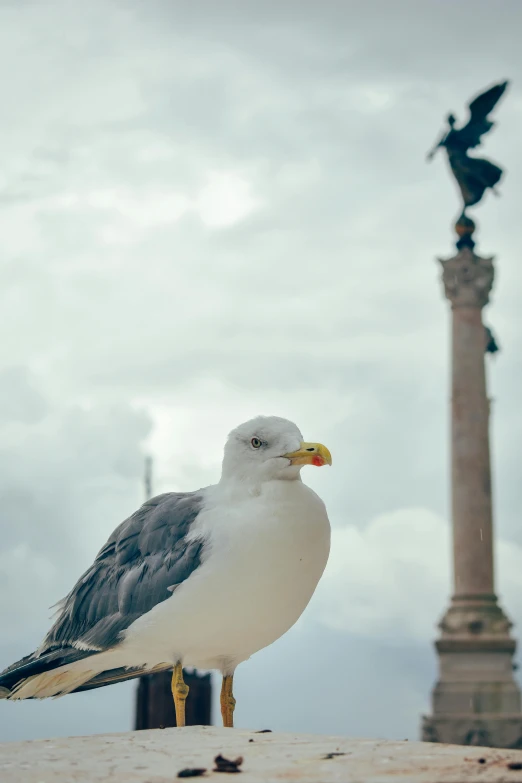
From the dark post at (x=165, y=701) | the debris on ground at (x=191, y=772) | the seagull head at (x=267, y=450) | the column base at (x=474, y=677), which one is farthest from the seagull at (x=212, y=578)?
the column base at (x=474, y=677)

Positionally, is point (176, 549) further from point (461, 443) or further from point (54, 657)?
point (461, 443)

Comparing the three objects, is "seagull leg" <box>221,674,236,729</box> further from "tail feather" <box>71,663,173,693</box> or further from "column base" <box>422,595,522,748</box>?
"column base" <box>422,595,522,748</box>

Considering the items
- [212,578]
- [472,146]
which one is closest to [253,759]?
[212,578]

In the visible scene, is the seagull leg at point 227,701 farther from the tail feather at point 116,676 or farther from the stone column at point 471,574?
the stone column at point 471,574

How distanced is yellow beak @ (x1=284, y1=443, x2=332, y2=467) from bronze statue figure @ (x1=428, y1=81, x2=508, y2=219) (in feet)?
66.5

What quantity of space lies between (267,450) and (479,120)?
20.8m

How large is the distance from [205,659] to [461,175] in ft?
67.9

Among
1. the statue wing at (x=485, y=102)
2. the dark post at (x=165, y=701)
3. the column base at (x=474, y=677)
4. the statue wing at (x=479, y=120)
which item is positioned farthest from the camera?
the statue wing at (x=479, y=120)

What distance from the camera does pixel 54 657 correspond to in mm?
6184

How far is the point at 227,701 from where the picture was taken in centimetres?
614

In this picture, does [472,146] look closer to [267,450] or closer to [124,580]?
[267,450]

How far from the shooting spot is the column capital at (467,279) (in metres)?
24.4

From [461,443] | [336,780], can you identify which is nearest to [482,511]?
[461,443]

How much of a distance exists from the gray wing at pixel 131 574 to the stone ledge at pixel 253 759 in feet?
2.39
